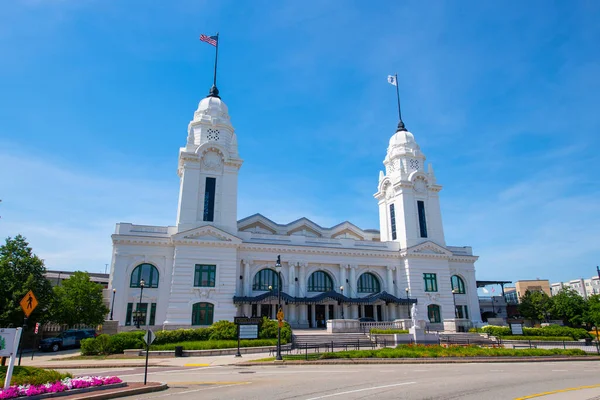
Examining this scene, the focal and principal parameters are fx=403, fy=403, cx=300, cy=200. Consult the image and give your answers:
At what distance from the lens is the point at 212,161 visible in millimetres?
46406

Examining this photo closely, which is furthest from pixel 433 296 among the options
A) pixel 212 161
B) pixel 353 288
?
pixel 212 161

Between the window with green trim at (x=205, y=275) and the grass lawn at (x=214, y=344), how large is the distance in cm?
1119

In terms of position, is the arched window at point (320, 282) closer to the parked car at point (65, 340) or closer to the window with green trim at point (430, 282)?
the window with green trim at point (430, 282)

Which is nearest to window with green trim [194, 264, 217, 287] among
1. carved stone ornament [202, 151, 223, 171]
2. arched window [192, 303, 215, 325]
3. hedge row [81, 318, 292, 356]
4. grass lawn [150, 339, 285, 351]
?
arched window [192, 303, 215, 325]

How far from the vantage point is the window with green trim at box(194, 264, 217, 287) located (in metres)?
41.0

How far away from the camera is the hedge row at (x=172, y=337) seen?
28.2 meters

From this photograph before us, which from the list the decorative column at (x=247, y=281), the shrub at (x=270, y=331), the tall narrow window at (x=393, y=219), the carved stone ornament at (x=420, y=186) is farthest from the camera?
the tall narrow window at (x=393, y=219)

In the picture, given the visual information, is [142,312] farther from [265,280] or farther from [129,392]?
[129,392]

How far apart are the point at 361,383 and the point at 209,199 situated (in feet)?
110

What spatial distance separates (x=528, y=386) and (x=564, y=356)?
53.3ft

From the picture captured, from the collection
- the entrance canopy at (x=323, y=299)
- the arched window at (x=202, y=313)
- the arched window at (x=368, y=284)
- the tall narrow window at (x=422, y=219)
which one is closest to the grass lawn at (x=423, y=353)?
the entrance canopy at (x=323, y=299)

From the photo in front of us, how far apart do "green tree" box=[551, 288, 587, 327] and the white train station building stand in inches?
612

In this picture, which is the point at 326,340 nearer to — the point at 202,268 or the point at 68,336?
the point at 202,268

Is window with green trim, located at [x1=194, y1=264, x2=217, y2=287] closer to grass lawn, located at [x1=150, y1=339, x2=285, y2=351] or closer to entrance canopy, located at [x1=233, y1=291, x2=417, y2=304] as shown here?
entrance canopy, located at [x1=233, y1=291, x2=417, y2=304]
